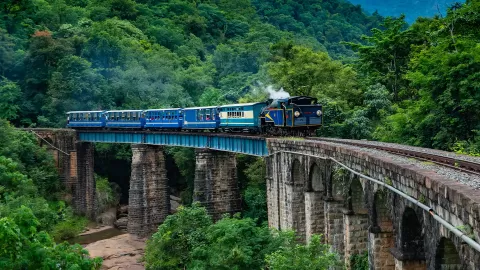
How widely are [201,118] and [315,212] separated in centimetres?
1606

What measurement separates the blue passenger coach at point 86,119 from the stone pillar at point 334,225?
102 ft

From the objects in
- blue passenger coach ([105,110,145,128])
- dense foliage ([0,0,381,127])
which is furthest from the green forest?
blue passenger coach ([105,110,145,128])

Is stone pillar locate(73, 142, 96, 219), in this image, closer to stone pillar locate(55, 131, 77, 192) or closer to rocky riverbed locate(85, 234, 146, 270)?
stone pillar locate(55, 131, 77, 192)

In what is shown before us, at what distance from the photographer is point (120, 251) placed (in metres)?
39.8

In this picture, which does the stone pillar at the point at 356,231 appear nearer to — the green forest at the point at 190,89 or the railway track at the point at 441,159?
the green forest at the point at 190,89

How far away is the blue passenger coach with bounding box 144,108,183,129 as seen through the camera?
137 feet

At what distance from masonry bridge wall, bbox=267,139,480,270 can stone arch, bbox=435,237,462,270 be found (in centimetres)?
2

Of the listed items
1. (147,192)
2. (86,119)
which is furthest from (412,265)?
(86,119)

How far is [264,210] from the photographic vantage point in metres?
39.2

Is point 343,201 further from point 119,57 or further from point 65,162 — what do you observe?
point 119,57

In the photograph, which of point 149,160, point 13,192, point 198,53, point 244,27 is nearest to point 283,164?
point 13,192

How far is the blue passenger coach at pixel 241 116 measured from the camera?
33000 mm

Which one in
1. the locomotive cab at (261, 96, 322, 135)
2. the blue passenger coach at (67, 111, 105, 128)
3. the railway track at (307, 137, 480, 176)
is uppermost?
the blue passenger coach at (67, 111, 105, 128)

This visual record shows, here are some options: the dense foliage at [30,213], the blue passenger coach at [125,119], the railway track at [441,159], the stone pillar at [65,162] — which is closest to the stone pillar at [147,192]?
the blue passenger coach at [125,119]
